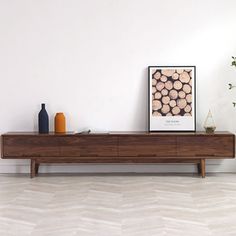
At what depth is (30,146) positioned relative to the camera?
19.7 ft

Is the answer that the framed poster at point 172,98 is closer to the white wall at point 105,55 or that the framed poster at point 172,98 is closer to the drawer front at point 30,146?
the white wall at point 105,55

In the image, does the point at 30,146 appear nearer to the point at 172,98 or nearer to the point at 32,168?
the point at 32,168

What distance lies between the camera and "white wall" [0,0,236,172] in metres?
6.27

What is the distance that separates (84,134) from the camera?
5988mm

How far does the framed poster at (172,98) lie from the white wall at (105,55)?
10cm

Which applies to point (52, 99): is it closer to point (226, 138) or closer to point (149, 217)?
point (226, 138)

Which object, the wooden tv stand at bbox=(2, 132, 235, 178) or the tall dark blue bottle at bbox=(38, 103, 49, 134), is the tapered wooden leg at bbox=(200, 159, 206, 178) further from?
the tall dark blue bottle at bbox=(38, 103, 49, 134)

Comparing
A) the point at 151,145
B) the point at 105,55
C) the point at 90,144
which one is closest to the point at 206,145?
the point at 151,145

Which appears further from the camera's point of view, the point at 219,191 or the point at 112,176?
the point at 112,176

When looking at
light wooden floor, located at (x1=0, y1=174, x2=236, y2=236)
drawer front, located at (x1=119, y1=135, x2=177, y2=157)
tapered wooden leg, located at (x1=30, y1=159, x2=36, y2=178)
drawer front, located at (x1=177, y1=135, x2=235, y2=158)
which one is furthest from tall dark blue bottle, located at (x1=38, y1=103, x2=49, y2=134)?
drawer front, located at (x1=177, y1=135, x2=235, y2=158)

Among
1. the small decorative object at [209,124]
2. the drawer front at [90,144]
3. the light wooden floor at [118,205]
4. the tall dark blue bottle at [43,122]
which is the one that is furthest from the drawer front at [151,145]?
the tall dark blue bottle at [43,122]

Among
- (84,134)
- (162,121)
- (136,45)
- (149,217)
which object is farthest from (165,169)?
(149,217)

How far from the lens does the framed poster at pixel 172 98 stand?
6266mm

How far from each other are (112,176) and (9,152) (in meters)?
1.23
